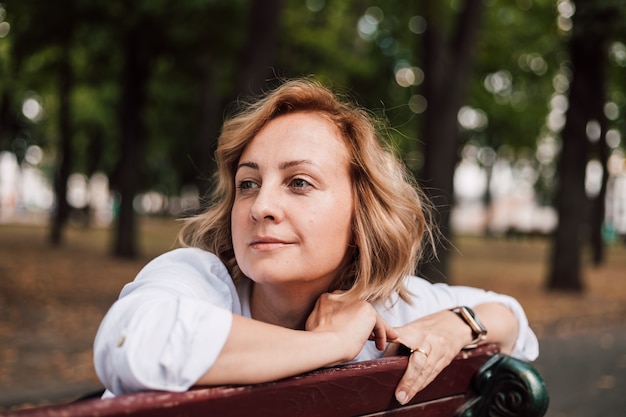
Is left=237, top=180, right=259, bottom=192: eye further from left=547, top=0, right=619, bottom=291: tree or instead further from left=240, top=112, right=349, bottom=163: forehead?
left=547, top=0, right=619, bottom=291: tree

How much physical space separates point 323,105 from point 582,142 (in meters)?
13.1

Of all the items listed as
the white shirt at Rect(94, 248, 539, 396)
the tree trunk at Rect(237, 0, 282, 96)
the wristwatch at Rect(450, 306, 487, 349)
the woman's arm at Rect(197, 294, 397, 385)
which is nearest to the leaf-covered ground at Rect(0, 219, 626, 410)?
the wristwatch at Rect(450, 306, 487, 349)

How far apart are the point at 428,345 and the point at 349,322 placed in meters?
0.29

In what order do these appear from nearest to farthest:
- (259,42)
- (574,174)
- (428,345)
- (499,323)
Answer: (428,345) < (499,323) < (259,42) < (574,174)

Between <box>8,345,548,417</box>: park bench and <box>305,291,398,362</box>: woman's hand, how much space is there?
0.19 ft

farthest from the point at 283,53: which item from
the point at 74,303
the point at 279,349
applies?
the point at 279,349

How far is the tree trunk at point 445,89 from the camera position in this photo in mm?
10625

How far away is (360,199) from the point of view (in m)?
1.95

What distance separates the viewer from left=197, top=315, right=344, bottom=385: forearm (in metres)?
1.33

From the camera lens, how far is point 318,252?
1822mm

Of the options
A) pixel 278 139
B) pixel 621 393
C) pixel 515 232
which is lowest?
pixel 515 232

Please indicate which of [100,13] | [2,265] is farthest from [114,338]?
[2,265]

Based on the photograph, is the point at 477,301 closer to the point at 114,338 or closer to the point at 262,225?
the point at 262,225

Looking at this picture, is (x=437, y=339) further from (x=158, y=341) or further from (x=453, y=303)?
(x=158, y=341)
